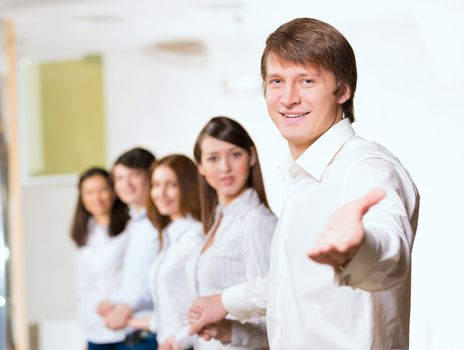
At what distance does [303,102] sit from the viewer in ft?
4.87

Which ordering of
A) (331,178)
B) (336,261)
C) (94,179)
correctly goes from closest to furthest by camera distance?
(336,261) < (331,178) < (94,179)

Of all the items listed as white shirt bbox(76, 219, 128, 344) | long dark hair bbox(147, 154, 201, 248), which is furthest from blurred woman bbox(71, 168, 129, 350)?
long dark hair bbox(147, 154, 201, 248)

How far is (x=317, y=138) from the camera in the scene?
4.83 feet

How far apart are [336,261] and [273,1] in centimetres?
164

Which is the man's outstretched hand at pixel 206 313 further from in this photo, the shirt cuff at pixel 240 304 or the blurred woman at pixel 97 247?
the blurred woman at pixel 97 247

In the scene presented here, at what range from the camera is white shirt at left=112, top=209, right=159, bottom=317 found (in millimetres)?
2824

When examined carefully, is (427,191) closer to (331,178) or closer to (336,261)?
(331,178)

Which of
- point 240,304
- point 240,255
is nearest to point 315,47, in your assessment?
point 240,304

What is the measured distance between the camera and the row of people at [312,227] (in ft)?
3.47

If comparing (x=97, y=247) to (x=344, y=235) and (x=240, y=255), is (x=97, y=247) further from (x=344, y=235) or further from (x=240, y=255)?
(x=344, y=235)

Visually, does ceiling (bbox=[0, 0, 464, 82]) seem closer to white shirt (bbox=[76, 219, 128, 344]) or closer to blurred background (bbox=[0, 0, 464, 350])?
blurred background (bbox=[0, 0, 464, 350])

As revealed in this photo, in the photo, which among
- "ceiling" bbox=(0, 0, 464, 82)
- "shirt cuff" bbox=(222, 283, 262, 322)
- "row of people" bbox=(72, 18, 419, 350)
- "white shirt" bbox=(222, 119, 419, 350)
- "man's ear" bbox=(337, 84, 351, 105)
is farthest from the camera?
"ceiling" bbox=(0, 0, 464, 82)

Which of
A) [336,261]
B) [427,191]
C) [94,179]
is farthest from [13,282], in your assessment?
[336,261]

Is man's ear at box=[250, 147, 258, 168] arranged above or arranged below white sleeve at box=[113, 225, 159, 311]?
above
